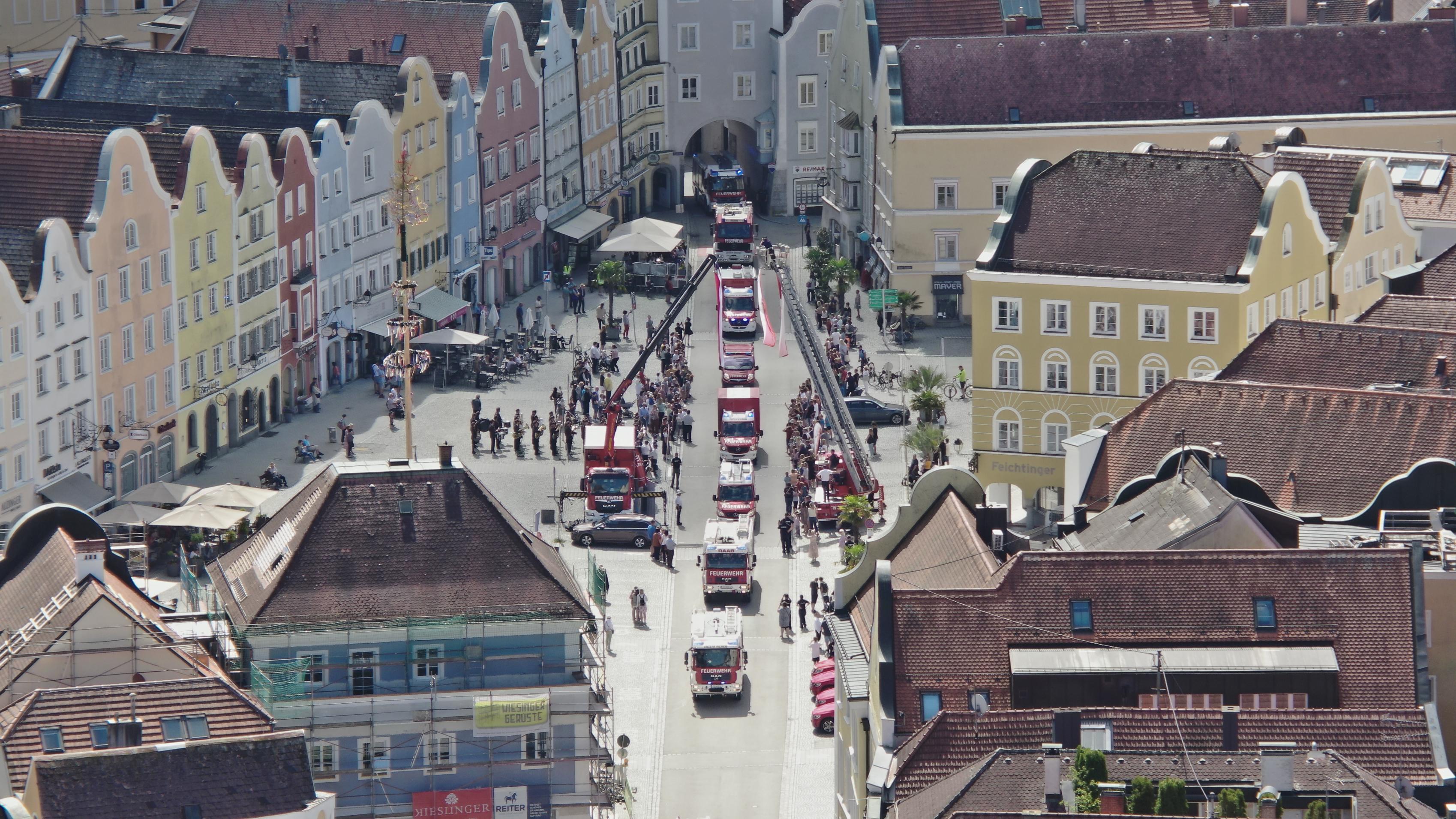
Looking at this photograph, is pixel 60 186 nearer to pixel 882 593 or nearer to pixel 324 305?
pixel 324 305

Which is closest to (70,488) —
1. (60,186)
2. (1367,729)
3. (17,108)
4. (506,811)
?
(60,186)

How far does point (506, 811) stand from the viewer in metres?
89.8

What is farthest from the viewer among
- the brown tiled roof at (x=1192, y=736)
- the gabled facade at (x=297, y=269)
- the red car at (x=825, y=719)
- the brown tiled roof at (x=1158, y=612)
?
the gabled facade at (x=297, y=269)

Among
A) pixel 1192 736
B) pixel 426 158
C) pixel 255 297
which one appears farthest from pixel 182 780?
pixel 426 158

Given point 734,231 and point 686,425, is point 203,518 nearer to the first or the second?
point 686,425

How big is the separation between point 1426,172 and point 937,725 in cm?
6665

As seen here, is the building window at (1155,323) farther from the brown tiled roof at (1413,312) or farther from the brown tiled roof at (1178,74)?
the brown tiled roof at (1178,74)

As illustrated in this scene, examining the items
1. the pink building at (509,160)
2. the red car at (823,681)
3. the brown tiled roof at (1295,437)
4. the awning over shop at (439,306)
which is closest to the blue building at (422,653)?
the red car at (823,681)

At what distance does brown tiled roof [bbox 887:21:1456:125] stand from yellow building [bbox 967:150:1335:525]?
33148mm

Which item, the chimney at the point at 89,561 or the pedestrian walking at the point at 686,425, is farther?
the pedestrian walking at the point at 686,425

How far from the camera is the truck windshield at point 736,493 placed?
12331 centimetres

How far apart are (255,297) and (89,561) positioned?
1851 inches

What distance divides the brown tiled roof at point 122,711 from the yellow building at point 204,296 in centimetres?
4684

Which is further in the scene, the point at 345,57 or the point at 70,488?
the point at 345,57
